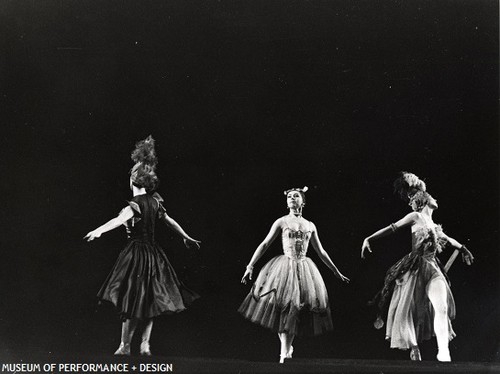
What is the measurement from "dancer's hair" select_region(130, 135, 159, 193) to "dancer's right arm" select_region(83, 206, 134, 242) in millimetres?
127

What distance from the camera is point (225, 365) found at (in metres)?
2.66

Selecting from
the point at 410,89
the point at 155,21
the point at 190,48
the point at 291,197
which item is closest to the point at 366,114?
the point at 410,89

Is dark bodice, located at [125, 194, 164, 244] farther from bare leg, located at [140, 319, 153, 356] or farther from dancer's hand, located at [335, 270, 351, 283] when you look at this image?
dancer's hand, located at [335, 270, 351, 283]

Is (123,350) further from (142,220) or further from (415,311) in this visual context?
(415,311)

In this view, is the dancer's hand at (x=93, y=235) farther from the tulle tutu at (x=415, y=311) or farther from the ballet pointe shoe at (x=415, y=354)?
the ballet pointe shoe at (x=415, y=354)

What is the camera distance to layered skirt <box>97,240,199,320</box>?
267 cm

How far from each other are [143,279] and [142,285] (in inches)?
1.0

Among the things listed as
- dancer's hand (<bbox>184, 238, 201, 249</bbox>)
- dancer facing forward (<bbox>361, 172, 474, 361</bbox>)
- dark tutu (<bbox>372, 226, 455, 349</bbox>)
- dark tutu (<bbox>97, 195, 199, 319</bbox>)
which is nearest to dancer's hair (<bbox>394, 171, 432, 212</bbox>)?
dancer facing forward (<bbox>361, 172, 474, 361</bbox>)

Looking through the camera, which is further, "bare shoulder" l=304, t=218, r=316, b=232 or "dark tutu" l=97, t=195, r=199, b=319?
"bare shoulder" l=304, t=218, r=316, b=232

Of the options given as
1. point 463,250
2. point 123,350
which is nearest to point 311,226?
point 463,250

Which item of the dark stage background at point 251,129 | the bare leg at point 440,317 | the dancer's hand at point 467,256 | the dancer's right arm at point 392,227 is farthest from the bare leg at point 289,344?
the dancer's hand at point 467,256

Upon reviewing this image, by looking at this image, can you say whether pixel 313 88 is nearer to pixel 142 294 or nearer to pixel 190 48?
pixel 190 48

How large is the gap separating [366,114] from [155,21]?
3.34ft

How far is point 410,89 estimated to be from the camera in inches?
114
